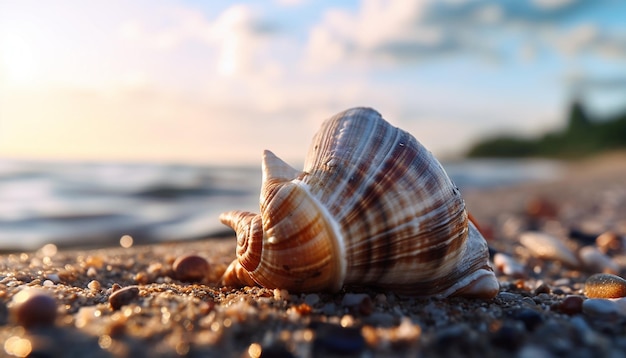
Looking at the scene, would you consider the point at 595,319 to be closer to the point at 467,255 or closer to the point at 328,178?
the point at 467,255

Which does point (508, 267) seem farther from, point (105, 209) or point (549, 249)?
point (105, 209)

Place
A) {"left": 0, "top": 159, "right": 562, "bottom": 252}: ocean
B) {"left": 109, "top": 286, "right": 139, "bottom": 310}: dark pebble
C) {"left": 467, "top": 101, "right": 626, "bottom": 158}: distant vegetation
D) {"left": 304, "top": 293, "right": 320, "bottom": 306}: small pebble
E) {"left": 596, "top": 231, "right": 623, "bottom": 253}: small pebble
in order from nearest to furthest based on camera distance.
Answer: {"left": 109, "top": 286, "right": 139, "bottom": 310}: dark pebble < {"left": 304, "top": 293, "right": 320, "bottom": 306}: small pebble < {"left": 596, "top": 231, "right": 623, "bottom": 253}: small pebble < {"left": 0, "top": 159, "right": 562, "bottom": 252}: ocean < {"left": 467, "top": 101, "right": 626, "bottom": 158}: distant vegetation

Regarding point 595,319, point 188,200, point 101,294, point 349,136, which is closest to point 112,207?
point 188,200

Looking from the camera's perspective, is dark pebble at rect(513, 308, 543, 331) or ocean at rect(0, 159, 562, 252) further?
ocean at rect(0, 159, 562, 252)

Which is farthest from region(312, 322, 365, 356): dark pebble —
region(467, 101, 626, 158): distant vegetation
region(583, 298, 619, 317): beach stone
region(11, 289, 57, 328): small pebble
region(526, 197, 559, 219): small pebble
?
region(467, 101, 626, 158): distant vegetation

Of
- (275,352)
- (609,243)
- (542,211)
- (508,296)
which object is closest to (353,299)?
(275,352)

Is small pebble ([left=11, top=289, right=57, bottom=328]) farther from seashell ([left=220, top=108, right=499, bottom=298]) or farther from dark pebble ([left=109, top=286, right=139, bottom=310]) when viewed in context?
seashell ([left=220, top=108, right=499, bottom=298])
